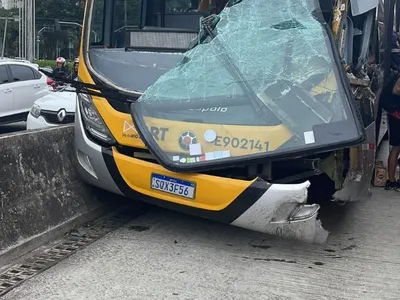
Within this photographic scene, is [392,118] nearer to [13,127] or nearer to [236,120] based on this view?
[236,120]

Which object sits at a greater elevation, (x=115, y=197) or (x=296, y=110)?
(x=296, y=110)

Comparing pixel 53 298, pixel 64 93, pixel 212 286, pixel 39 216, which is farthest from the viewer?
pixel 64 93

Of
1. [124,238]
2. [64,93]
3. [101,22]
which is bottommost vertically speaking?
[124,238]

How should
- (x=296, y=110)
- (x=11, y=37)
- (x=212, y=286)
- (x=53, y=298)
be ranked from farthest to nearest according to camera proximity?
(x=11, y=37)
(x=296, y=110)
(x=212, y=286)
(x=53, y=298)

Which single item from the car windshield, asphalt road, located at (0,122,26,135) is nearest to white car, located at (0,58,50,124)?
asphalt road, located at (0,122,26,135)

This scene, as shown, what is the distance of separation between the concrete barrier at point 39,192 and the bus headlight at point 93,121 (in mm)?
486

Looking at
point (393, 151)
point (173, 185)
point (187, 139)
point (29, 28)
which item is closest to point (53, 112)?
point (173, 185)

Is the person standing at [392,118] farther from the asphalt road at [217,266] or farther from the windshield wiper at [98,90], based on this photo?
the windshield wiper at [98,90]

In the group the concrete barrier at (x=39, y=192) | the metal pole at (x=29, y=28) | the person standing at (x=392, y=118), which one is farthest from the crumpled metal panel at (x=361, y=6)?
the metal pole at (x=29, y=28)

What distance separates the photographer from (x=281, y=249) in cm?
547

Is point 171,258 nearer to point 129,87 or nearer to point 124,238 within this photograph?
point 124,238

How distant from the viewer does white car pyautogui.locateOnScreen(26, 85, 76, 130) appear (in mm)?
9391

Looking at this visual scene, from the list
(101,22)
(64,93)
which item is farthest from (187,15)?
(64,93)

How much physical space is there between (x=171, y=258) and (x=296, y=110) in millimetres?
1619
